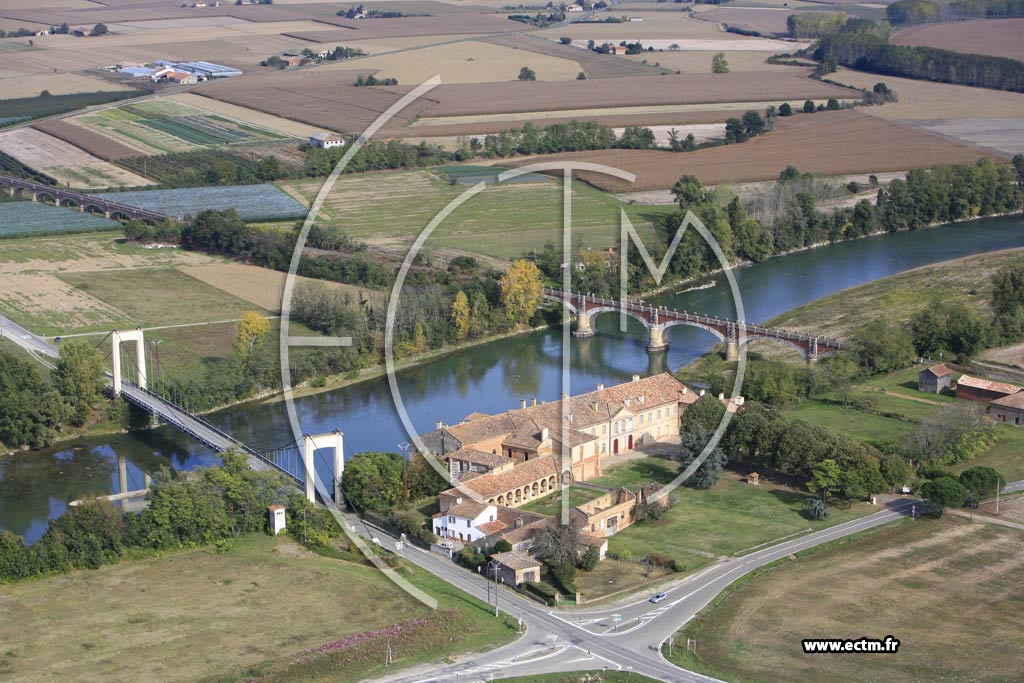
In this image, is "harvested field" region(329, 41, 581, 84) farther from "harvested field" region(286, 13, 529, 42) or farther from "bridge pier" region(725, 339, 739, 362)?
"bridge pier" region(725, 339, 739, 362)

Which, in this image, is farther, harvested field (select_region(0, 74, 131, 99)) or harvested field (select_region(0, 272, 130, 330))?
harvested field (select_region(0, 74, 131, 99))

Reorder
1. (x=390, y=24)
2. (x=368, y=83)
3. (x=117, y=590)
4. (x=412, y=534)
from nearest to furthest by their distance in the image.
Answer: (x=117, y=590) → (x=412, y=534) → (x=368, y=83) → (x=390, y=24)

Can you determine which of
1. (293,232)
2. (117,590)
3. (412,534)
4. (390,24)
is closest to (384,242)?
(293,232)

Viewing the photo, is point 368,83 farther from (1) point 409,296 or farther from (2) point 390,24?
(1) point 409,296

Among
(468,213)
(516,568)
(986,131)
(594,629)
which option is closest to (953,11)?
(986,131)

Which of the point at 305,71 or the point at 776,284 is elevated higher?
the point at 305,71

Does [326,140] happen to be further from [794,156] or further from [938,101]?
[938,101]

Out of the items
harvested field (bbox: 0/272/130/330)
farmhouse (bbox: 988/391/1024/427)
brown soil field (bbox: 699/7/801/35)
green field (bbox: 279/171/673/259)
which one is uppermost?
brown soil field (bbox: 699/7/801/35)

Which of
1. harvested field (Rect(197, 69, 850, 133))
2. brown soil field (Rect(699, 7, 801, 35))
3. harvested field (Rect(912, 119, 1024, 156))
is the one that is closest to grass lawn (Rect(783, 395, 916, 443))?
harvested field (Rect(912, 119, 1024, 156))
